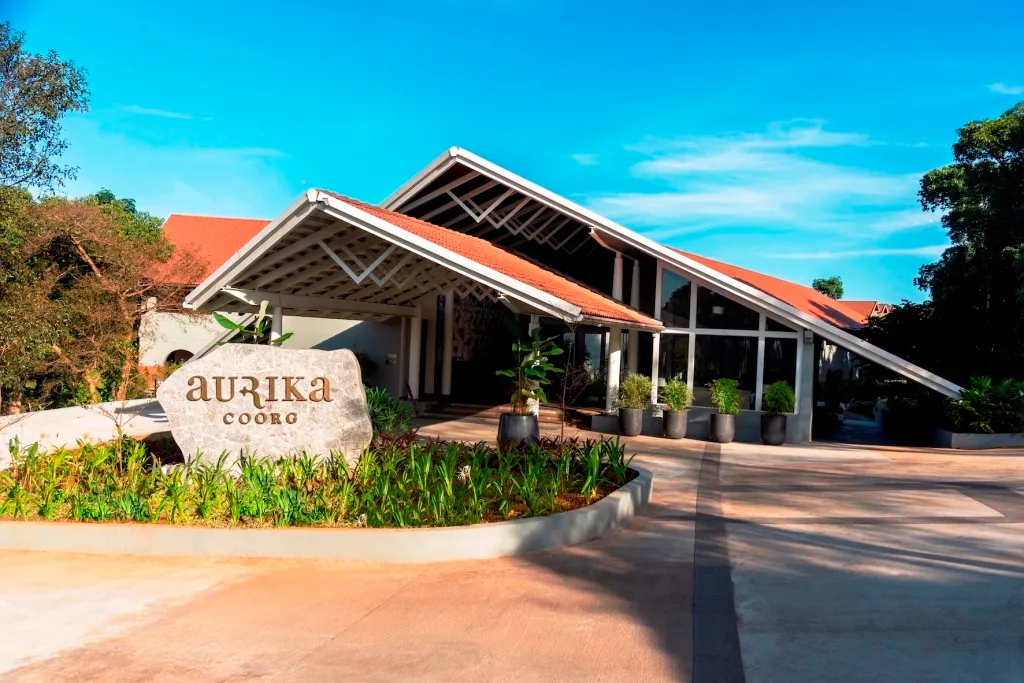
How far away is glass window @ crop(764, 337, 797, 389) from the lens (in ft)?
50.7

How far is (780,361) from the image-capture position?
15.6m

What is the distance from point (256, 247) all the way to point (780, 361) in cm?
1003

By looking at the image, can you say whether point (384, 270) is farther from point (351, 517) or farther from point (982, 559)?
point (982, 559)

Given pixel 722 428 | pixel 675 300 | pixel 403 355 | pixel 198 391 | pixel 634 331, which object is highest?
pixel 675 300

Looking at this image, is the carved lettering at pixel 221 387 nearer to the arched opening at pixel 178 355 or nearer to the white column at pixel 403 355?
the white column at pixel 403 355

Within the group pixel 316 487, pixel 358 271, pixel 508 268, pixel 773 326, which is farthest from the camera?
pixel 773 326

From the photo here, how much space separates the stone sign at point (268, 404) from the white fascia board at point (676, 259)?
865 cm

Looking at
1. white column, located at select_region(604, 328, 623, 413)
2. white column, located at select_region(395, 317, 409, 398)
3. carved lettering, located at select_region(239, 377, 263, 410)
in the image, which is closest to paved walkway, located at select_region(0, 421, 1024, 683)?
carved lettering, located at select_region(239, 377, 263, 410)

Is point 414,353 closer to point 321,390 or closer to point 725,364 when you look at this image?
point 725,364

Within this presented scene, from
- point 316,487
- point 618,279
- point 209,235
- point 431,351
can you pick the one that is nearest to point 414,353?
point 431,351

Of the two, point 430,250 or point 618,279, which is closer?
point 430,250

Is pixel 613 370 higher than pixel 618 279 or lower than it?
lower

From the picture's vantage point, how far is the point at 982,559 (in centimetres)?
643

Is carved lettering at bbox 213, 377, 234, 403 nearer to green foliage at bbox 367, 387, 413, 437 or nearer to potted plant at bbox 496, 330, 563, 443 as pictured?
green foliage at bbox 367, 387, 413, 437
